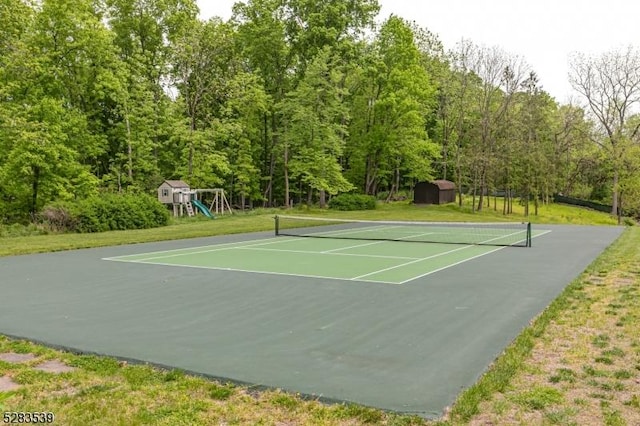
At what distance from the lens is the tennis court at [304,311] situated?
14.4 feet

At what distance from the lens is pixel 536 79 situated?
41906mm

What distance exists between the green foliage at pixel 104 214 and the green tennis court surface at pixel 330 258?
5723 mm

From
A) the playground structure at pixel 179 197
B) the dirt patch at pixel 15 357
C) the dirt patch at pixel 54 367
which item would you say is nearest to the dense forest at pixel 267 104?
the playground structure at pixel 179 197

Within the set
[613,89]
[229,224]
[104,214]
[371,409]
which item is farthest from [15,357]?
[613,89]

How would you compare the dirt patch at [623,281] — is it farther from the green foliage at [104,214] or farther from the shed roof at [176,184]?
the shed roof at [176,184]

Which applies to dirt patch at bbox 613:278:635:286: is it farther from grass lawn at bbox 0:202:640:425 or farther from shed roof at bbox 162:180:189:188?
shed roof at bbox 162:180:189:188

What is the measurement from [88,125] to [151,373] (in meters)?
26.8

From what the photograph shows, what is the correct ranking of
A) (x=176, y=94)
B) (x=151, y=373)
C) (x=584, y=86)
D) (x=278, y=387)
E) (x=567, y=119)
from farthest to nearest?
(x=567, y=119), (x=584, y=86), (x=176, y=94), (x=151, y=373), (x=278, y=387)

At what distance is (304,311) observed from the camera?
263 inches

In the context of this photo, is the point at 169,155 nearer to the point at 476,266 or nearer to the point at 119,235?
the point at 119,235

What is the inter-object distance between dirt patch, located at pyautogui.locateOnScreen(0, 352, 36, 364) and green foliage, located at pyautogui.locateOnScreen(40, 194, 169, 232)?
533 inches

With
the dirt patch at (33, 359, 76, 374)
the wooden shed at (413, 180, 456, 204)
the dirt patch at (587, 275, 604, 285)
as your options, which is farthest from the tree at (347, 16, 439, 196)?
the dirt patch at (33, 359, 76, 374)

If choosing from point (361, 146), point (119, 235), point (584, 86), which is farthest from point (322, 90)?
point (584, 86)

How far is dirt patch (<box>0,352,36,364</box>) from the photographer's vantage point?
186 inches
